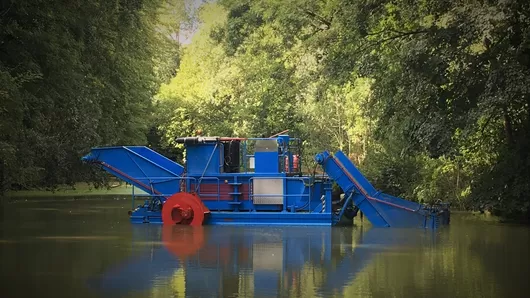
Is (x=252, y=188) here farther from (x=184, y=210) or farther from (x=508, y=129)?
(x=508, y=129)

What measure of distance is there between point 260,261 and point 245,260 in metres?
0.35

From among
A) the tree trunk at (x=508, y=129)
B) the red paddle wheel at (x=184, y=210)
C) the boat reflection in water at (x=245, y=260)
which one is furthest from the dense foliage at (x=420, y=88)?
the red paddle wheel at (x=184, y=210)

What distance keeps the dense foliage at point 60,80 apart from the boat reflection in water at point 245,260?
6.36 metres

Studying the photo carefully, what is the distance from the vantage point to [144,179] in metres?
28.1

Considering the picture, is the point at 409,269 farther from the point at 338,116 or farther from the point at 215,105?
the point at 215,105

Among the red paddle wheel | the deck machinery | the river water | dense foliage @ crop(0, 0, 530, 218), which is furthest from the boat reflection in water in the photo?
dense foliage @ crop(0, 0, 530, 218)

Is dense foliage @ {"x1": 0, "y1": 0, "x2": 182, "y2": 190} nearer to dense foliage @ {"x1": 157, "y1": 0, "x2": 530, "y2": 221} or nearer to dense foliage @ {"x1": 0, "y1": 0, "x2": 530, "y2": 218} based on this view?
dense foliage @ {"x1": 0, "y1": 0, "x2": 530, "y2": 218}

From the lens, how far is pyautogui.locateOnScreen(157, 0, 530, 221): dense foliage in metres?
25.4

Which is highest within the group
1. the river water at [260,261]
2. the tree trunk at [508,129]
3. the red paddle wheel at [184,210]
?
the tree trunk at [508,129]

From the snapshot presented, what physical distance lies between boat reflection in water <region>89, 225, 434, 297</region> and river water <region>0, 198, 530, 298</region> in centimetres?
2

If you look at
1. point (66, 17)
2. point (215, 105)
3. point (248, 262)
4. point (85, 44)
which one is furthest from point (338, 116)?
point (248, 262)

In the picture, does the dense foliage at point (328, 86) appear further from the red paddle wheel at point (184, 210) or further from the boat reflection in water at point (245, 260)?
the red paddle wheel at point (184, 210)

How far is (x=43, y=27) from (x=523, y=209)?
17.7 meters

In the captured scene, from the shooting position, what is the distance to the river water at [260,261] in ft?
44.3
